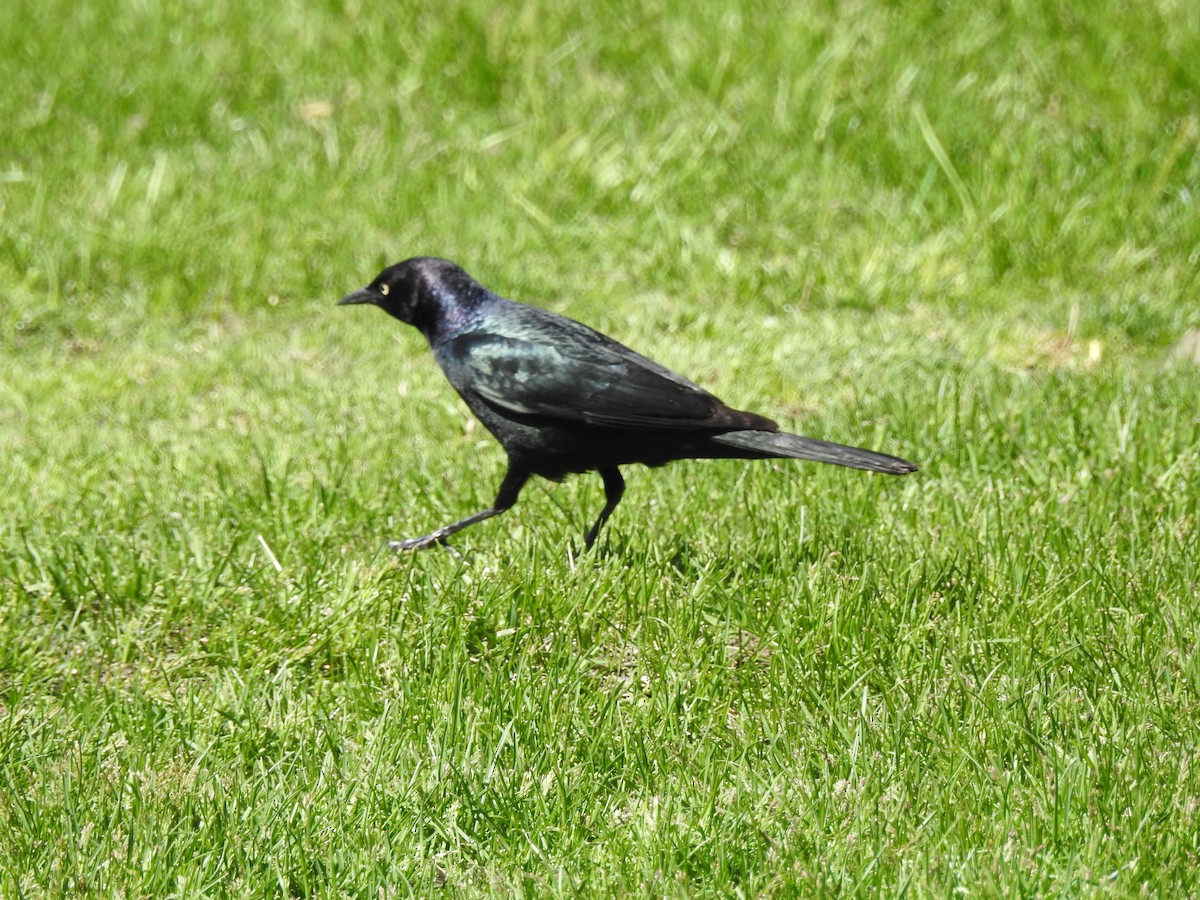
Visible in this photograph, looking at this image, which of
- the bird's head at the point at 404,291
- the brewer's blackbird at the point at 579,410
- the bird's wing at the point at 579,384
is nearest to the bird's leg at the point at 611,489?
the brewer's blackbird at the point at 579,410

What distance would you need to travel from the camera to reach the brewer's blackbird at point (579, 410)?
402 centimetres

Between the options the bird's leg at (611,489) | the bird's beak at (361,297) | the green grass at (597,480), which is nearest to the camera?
the green grass at (597,480)

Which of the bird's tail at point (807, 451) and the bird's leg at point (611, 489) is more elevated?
the bird's tail at point (807, 451)

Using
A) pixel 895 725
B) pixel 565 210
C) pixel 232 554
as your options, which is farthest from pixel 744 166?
pixel 895 725

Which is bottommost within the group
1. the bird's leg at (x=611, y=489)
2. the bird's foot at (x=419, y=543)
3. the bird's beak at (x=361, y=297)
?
the bird's foot at (x=419, y=543)

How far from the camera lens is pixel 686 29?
332 inches

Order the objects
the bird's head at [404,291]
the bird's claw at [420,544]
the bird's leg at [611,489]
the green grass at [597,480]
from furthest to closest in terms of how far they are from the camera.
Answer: the bird's head at [404,291] < the bird's leg at [611,489] < the bird's claw at [420,544] < the green grass at [597,480]

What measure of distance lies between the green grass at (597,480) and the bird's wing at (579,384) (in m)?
0.38

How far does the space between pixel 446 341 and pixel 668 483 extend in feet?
2.93

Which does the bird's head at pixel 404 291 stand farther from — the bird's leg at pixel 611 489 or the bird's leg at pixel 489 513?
the bird's leg at pixel 611 489

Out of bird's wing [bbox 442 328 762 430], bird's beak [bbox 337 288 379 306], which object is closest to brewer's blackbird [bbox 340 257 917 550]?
bird's wing [bbox 442 328 762 430]

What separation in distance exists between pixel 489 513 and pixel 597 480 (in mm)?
659

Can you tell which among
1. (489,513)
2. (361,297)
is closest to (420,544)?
(489,513)

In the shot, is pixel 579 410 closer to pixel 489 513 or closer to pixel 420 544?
pixel 489 513
